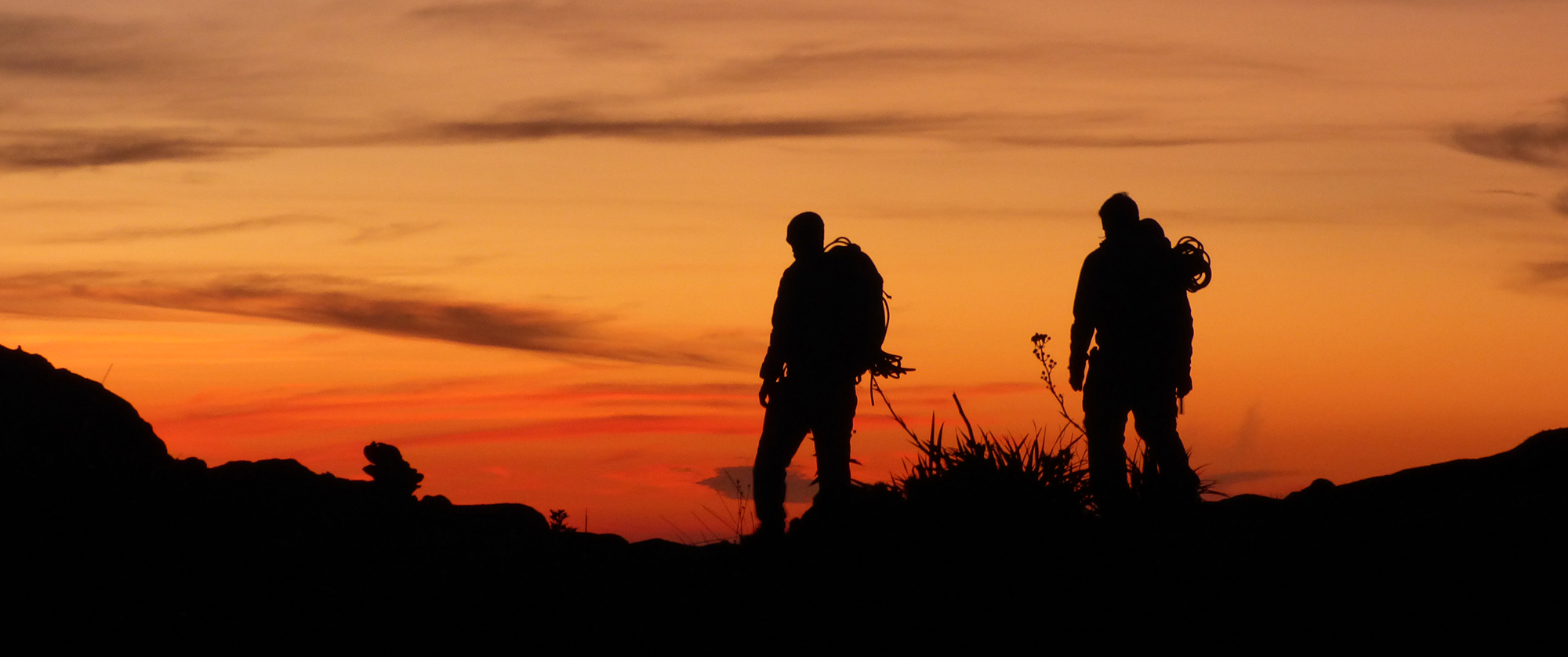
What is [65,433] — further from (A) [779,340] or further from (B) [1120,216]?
(B) [1120,216]

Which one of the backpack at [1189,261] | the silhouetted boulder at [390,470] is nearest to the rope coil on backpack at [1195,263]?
the backpack at [1189,261]

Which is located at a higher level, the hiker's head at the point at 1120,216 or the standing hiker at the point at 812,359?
the hiker's head at the point at 1120,216

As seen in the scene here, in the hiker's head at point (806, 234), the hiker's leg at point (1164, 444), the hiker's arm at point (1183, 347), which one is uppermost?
the hiker's head at point (806, 234)

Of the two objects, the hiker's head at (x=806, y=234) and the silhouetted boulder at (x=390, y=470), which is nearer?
the hiker's head at (x=806, y=234)

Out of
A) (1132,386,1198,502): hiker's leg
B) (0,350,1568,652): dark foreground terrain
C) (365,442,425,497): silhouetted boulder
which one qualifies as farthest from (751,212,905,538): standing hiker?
(365,442,425,497): silhouetted boulder

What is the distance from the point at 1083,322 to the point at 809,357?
1.72 metres

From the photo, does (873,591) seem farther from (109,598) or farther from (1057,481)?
(109,598)

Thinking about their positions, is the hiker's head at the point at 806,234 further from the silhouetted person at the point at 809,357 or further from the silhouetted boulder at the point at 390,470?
the silhouetted boulder at the point at 390,470

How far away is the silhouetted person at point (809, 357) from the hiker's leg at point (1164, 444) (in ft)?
5.95

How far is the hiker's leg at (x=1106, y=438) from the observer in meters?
8.39

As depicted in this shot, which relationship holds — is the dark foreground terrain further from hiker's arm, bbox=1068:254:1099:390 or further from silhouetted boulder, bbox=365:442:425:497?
hiker's arm, bbox=1068:254:1099:390

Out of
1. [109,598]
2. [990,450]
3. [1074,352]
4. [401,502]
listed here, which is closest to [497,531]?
[401,502]

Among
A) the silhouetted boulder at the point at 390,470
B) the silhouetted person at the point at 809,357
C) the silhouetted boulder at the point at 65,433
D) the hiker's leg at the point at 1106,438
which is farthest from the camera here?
the silhouetted boulder at the point at 390,470

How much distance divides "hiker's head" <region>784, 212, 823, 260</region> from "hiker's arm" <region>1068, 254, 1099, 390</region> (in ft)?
5.45
